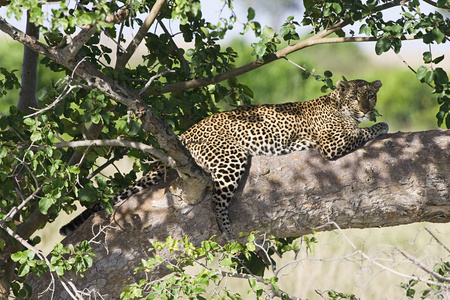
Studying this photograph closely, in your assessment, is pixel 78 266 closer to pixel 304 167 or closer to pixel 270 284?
pixel 270 284

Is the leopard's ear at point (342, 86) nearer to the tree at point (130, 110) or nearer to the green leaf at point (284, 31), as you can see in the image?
the tree at point (130, 110)

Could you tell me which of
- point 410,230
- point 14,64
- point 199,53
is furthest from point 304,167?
A: point 14,64

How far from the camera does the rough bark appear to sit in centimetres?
570

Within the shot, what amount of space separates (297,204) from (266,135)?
1338 millimetres

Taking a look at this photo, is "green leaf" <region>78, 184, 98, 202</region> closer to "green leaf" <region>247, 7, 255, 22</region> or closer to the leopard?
the leopard

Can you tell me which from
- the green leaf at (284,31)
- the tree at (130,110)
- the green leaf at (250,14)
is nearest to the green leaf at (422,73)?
the tree at (130,110)

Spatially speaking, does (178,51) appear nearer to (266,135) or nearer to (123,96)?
(266,135)

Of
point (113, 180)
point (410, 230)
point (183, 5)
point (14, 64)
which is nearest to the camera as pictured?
point (183, 5)

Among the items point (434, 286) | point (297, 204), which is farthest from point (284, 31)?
point (434, 286)

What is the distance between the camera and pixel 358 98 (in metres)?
7.46

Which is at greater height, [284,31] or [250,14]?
[250,14]

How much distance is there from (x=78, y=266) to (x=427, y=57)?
11.1ft

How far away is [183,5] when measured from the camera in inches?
171

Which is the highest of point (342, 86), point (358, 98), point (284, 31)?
point (284, 31)
